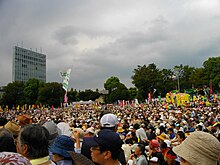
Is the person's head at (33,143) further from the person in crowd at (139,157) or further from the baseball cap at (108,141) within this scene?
the person in crowd at (139,157)

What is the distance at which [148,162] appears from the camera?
5336mm

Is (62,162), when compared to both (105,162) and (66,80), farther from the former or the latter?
(66,80)

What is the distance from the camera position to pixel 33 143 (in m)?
2.36

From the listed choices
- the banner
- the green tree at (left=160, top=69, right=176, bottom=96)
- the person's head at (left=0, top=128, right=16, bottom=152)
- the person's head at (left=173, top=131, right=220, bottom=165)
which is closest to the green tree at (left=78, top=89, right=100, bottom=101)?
the green tree at (left=160, top=69, right=176, bottom=96)

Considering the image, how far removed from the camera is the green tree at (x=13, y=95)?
75.6 metres

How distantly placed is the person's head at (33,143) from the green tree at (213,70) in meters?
63.3

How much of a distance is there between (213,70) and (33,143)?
66773 mm

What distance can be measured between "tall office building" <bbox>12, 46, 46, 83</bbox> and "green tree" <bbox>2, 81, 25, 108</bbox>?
4405 centimetres

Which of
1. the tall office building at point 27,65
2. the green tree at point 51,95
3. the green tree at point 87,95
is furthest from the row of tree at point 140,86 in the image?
the tall office building at point 27,65

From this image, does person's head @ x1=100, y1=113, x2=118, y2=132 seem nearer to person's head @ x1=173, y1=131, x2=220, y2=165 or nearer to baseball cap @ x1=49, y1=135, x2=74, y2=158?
baseball cap @ x1=49, y1=135, x2=74, y2=158

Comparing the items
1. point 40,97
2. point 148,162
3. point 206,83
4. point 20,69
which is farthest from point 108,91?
point 148,162

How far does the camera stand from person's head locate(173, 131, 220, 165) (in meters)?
2.15

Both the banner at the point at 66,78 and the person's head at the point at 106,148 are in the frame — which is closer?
the person's head at the point at 106,148

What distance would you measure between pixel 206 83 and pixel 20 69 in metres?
87.7
